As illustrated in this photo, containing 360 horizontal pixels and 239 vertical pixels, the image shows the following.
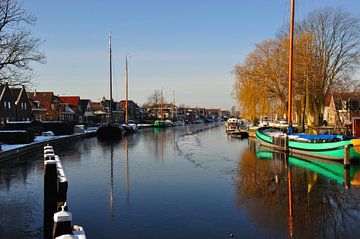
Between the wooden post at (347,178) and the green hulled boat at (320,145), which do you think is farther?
the green hulled boat at (320,145)

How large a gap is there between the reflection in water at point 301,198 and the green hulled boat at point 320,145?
102cm

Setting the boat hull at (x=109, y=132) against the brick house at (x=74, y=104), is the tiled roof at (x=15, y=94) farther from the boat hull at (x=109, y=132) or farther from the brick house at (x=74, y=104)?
the brick house at (x=74, y=104)

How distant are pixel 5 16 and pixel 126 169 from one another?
18.7m

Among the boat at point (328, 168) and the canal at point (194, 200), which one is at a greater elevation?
the canal at point (194, 200)

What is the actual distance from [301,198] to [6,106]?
4992 centimetres

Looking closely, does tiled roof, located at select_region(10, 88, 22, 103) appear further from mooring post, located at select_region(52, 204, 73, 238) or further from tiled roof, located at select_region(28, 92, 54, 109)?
mooring post, located at select_region(52, 204, 73, 238)

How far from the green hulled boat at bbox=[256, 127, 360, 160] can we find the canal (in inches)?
47.4

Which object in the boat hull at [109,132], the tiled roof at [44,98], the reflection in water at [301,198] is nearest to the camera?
the reflection in water at [301,198]

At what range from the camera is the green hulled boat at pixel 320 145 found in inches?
879

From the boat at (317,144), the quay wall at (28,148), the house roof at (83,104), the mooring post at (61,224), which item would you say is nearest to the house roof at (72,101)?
the house roof at (83,104)

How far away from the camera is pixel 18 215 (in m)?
11.2

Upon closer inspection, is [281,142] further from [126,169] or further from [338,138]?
[126,169]

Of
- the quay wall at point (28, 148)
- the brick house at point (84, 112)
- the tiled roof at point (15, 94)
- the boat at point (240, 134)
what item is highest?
the tiled roof at point (15, 94)

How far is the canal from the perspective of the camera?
32.4 ft
